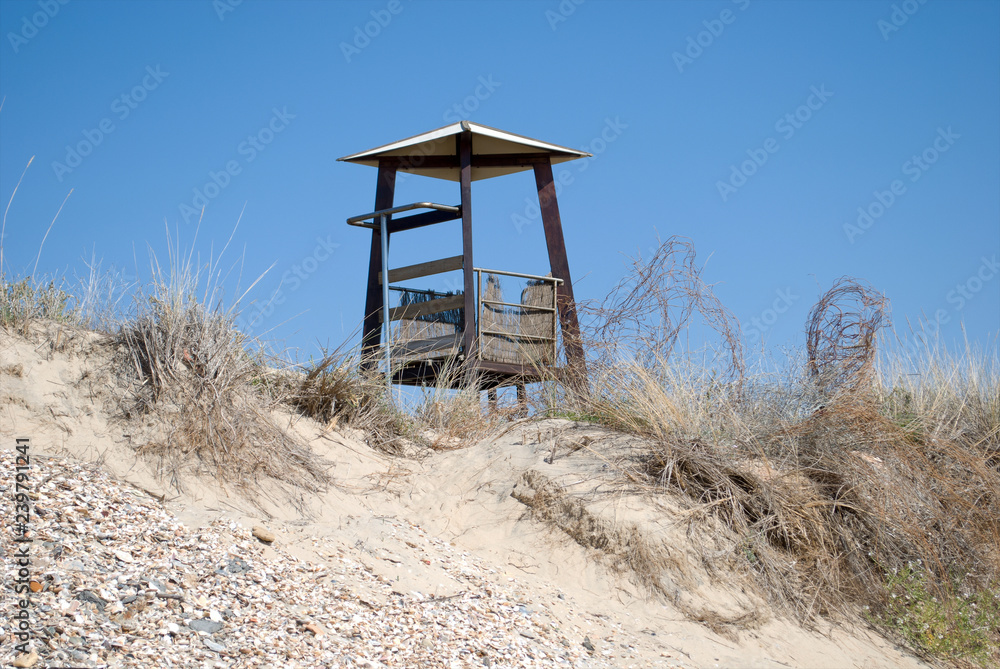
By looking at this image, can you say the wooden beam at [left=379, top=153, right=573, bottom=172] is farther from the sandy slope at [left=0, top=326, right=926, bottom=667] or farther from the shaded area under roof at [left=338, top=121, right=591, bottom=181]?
the sandy slope at [left=0, top=326, right=926, bottom=667]

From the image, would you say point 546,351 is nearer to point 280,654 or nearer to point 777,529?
point 777,529

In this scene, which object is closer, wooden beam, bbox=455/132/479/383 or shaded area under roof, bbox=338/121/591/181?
wooden beam, bbox=455/132/479/383

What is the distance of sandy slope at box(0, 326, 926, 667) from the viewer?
463 cm

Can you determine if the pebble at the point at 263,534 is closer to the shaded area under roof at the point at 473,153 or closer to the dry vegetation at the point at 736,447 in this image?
A: the dry vegetation at the point at 736,447

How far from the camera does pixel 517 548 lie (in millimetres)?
5375

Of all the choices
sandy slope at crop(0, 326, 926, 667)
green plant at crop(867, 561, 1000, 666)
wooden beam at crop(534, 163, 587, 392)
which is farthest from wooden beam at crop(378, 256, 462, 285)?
green plant at crop(867, 561, 1000, 666)

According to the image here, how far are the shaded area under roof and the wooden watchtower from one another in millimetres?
12

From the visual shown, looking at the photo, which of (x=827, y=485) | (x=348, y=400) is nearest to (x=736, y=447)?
(x=827, y=485)

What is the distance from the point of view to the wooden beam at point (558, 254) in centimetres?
846

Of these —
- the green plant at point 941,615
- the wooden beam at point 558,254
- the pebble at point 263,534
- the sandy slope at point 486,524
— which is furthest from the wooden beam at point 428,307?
the green plant at point 941,615

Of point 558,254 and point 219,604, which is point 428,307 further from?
point 219,604

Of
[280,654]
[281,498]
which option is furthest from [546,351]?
[280,654]

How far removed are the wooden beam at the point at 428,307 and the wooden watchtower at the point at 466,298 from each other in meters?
0.01

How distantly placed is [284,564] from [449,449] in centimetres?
264
